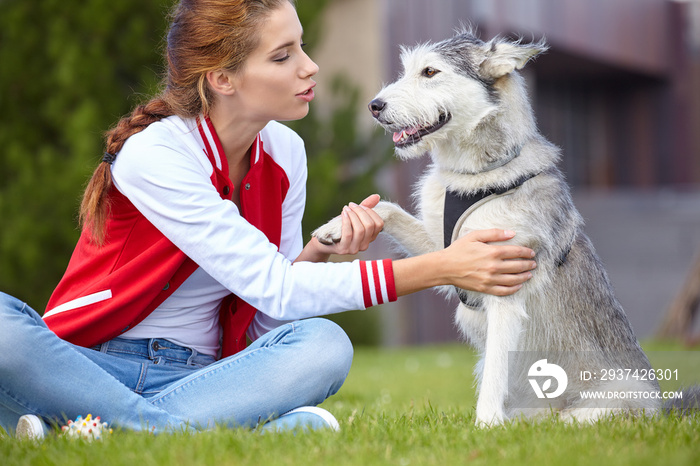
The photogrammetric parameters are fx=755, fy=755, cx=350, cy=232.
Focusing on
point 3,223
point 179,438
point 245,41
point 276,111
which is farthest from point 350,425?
point 3,223

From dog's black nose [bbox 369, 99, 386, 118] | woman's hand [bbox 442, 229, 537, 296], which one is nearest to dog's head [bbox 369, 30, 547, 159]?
dog's black nose [bbox 369, 99, 386, 118]

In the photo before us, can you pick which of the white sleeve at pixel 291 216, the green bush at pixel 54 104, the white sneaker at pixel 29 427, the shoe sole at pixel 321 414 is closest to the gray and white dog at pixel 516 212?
the white sleeve at pixel 291 216

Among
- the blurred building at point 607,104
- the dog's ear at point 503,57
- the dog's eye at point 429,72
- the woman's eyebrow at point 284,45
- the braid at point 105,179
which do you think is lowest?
the blurred building at point 607,104

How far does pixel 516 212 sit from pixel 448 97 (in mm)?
590

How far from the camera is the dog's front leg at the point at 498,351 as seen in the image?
2.92 m

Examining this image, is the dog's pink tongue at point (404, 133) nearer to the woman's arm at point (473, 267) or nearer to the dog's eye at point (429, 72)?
the dog's eye at point (429, 72)

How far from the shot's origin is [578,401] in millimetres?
3223

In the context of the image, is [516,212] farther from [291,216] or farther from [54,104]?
[54,104]

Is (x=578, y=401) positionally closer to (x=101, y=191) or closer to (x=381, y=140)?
(x=101, y=191)

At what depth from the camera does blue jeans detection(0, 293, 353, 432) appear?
9.16ft

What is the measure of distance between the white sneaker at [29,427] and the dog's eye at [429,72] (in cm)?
215

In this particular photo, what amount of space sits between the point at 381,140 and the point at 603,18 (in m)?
8.43

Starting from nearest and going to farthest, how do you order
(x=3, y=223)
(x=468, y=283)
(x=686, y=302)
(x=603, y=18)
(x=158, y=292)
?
(x=468, y=283), (x=158, y=292), (x=3, y=223), (x=686, y=302), (x=603, y=18)

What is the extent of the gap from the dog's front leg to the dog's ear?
1.00 metres
